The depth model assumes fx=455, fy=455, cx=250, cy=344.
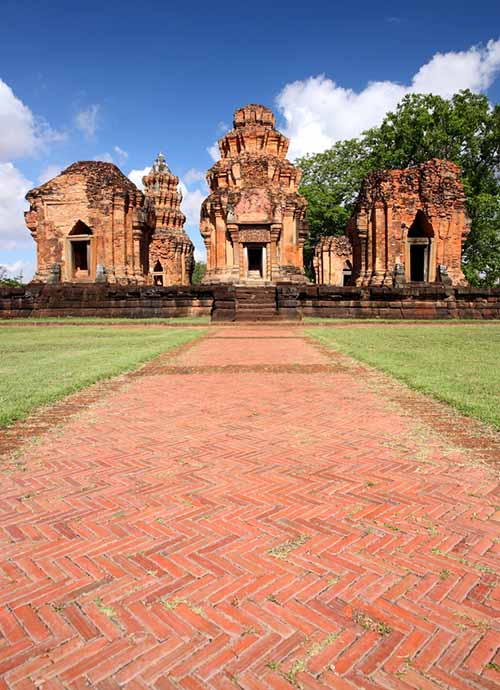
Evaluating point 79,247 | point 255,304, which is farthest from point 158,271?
point 255,304

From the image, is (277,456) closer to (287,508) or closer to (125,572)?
(287,508)

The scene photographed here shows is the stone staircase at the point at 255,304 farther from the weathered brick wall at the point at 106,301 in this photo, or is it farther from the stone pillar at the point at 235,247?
the stone pillar at the point at 235,247

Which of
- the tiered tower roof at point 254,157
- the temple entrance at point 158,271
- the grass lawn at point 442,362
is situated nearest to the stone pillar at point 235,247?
the tiered tower roof at point 254,157

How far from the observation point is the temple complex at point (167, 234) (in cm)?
3838

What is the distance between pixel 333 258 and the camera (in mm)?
34219

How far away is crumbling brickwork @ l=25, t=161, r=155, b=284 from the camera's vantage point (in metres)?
22.5

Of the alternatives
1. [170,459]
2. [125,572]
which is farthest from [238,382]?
[125,572]

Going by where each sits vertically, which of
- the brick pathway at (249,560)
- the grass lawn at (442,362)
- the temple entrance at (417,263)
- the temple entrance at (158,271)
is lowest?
the brick pathway at (249,560)

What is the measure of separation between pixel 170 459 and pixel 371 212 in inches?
886

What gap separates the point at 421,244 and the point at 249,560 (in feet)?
78.5

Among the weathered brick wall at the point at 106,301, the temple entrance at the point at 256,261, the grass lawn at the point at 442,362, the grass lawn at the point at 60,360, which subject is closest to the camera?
the grass lawn at the point at 442,362

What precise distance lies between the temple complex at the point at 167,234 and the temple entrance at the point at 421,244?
66.0ft

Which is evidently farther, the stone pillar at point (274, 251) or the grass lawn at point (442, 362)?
the stone pillar at point (274, 251)

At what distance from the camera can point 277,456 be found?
3307mm
